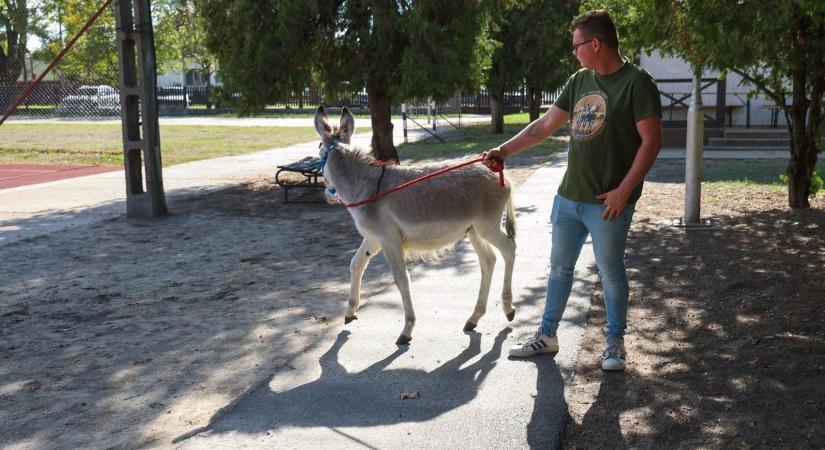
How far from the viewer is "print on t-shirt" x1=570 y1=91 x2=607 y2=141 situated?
15.2 ft

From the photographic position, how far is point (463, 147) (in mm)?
21922

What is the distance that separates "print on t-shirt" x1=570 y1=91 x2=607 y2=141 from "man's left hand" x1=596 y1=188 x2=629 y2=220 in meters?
0.36

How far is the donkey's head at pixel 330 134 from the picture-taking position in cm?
573

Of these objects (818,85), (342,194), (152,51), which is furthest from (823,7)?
(152,51)

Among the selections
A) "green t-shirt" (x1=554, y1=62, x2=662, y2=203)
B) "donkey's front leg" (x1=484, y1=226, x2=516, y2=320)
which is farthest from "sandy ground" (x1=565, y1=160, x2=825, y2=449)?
"green t-shirt" (x1=554, y1=62, x2=662, y2=203)

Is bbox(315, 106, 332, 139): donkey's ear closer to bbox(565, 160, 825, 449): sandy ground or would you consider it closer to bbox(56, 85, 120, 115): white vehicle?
bbox(565, 160, 825, 449): sandy ground

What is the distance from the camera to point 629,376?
4949mm

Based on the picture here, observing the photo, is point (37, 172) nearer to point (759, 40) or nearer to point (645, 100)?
point (759, 40)

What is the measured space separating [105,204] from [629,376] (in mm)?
10073

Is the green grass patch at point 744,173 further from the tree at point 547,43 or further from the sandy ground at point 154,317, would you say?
the tree at point 547,43

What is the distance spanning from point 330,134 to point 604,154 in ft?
6.70

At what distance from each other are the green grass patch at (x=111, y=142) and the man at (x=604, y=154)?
15274mm

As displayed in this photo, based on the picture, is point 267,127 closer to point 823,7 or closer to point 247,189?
point 247,189

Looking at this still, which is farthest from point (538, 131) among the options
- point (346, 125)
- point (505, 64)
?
point (505, 64)
